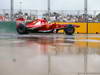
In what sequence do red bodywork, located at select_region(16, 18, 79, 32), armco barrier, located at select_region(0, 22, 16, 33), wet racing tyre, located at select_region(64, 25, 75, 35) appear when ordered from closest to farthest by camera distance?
1. red bodywork, located at select_region(16, 18, 79, 32)
2. wet racing tyre, located at select_region(64, 25, 75, 35)
3. armco barrier, located at select_region(0, 22, 16, 33)

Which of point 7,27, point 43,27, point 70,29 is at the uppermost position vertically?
point 43,27

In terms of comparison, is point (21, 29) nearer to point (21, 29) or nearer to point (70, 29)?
point (21, 29)

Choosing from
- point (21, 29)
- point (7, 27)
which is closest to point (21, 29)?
point (21, 29)

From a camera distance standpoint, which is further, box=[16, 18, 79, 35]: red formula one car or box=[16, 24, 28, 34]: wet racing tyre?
box=[16, 24, 28, 34]: wet racing tyre

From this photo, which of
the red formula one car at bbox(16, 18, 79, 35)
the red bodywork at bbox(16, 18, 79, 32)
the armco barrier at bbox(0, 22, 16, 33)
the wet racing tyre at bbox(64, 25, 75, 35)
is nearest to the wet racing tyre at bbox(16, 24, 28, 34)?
the red formula one car at bbox(16, 18, 79, 35)

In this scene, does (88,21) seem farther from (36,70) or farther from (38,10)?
(36,70)

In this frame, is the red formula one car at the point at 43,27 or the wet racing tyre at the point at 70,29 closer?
the red formula one car at the point at 43,27

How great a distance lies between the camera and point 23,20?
24562 millimetres

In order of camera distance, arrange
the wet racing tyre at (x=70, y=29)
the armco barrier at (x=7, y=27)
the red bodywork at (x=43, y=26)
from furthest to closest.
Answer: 1. the armco barrier at (x=7, y=27)
2. the wet racing tyre at (x=70, y=29)
3. the red bodywork at (x=43, y=26)

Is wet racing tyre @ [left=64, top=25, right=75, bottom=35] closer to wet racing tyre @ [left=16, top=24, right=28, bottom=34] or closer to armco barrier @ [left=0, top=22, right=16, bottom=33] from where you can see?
wet racing tyre @ [left=16, top=24, right=28, bottom=34]

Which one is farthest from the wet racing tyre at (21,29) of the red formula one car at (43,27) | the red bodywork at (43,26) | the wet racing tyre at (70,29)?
the wet racing tyre at (70,29)

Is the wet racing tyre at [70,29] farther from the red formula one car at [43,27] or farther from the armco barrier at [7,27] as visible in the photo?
the armco barrier at [7,27]

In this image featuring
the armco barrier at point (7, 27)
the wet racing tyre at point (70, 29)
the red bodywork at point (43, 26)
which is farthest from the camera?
the armco barrier at point (7, 27)

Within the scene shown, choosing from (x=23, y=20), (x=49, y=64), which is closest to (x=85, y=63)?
(x=49, y=64)
